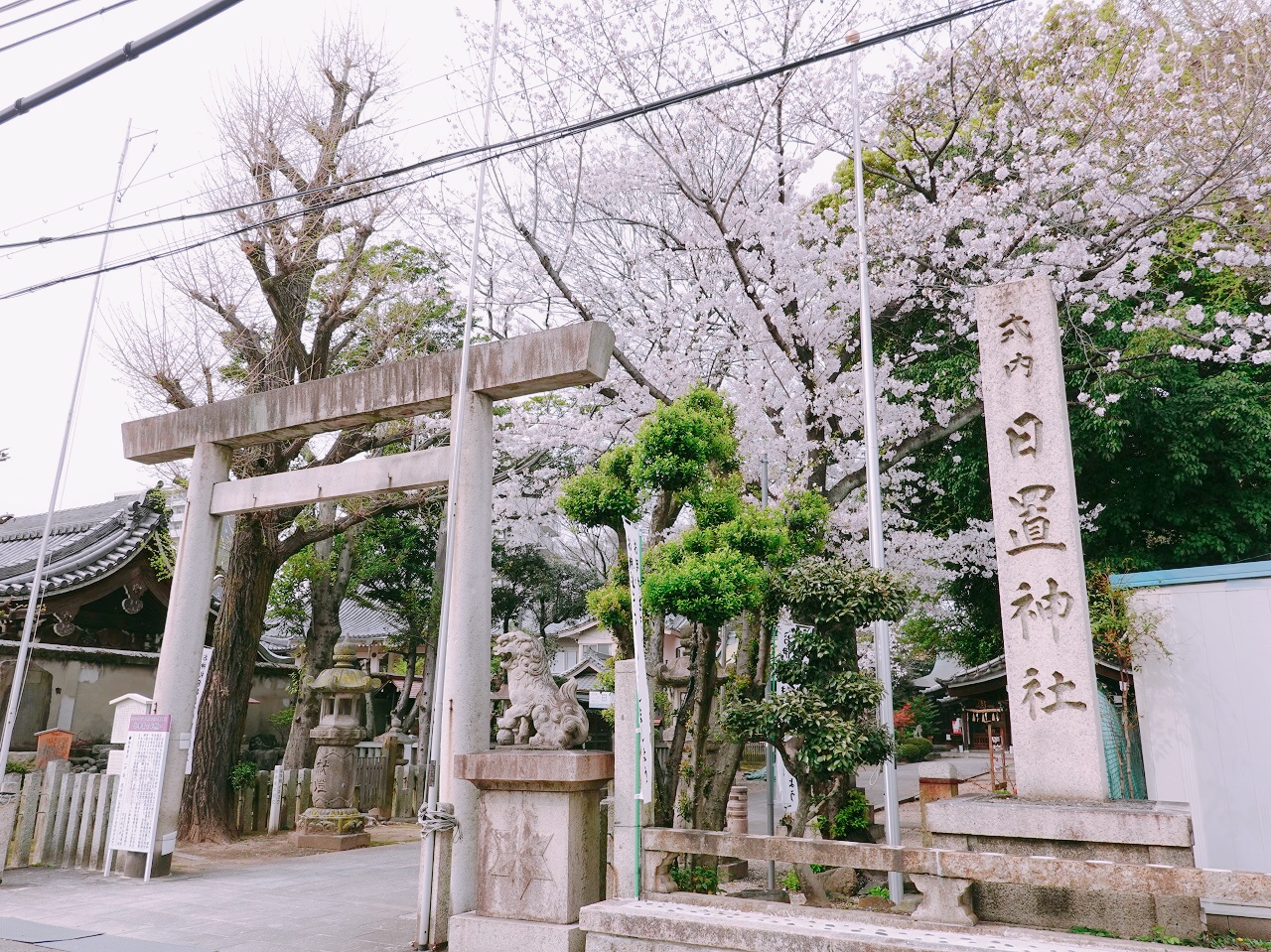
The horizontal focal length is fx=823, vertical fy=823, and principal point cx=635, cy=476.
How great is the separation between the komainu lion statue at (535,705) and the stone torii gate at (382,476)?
393mm

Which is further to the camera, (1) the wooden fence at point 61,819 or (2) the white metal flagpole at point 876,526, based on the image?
(1) the wooden fence at point 61,819

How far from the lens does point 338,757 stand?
12070 millimetres

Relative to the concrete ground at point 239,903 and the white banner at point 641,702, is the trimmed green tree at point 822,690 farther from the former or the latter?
the concrete ground at point 239,903

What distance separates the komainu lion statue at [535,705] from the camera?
5.99 m

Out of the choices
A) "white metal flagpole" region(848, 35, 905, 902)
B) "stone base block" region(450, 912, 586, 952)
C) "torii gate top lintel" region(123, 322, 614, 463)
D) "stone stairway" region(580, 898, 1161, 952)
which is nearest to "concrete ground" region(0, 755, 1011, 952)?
→ "stone base block" region(450, 912, 586, 952)

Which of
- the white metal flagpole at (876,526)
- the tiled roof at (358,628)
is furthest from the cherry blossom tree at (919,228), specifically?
the tiled roof at (358,628)

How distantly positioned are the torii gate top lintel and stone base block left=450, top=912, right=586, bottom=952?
13.3 feet

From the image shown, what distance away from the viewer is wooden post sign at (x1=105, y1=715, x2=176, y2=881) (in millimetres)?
8094

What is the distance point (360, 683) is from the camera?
12.3 meters

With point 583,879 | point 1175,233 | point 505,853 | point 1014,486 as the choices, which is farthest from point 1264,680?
point 1175,233

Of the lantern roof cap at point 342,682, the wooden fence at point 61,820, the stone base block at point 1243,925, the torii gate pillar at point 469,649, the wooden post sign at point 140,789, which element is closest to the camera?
the stone base block at point 1243,925

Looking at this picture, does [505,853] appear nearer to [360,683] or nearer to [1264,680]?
[1264,680]

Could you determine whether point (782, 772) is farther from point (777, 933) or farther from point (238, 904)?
point (238, 904)

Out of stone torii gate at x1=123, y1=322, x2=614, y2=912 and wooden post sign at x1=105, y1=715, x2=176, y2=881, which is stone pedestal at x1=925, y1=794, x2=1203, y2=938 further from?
wooden post sign at x1=105, y1=715, x2=176, y2=881
